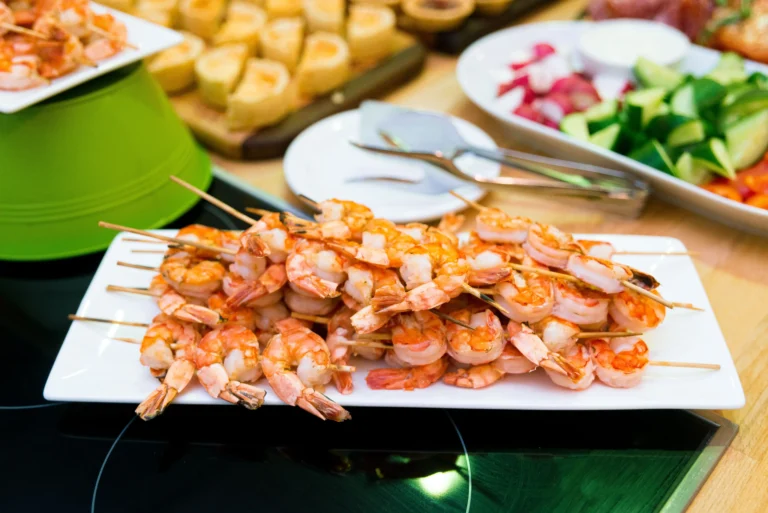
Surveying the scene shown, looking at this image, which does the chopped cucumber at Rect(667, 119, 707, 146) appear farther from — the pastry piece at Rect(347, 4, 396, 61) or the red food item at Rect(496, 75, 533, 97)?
the pastry piece at Rect(347, 4, 396, 61)

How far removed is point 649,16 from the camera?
3.01 m

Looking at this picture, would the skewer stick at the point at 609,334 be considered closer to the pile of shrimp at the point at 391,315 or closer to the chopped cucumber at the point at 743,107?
the pile of shrimp at the point at 391,315

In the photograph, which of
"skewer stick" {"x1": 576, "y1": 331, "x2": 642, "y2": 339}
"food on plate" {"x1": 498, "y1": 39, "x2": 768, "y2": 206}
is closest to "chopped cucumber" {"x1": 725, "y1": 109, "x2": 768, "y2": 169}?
"food on plate" {"x1": 498, "y1": 39, "x2": 768, "y2": 206}

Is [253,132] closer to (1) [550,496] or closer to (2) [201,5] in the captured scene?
(2) [201,5]

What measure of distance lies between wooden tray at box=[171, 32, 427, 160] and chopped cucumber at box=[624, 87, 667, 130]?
1079 mm

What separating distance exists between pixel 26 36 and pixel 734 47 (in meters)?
2.88

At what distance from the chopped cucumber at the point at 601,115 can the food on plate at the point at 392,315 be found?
0.96 metres

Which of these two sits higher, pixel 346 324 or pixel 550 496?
pixel 346 324

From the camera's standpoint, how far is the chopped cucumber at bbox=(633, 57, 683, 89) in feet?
8.15

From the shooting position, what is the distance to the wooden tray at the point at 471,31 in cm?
316

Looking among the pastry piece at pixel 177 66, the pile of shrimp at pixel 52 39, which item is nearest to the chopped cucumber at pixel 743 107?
the pile of shrimp at pixel 52 39

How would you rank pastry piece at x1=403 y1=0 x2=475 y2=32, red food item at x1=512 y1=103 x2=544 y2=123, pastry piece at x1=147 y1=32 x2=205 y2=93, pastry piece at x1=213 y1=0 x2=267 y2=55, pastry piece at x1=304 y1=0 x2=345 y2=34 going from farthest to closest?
1. pastry piece at x1=403 y1=0 x2=475 y2=32
2. pastry piece at x1=304 y1=0 x2=345 y2=34
3. pastry piece at x1=213 y1=0 x2=267 y2=55
4. pastry piece at x1=147 y1=32 x2=205 y2=93
5. red food item at x1=512 y1=103 x2=544 y2=123

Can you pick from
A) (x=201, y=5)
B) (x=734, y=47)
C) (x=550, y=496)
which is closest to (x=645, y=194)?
(x=550, y=496)

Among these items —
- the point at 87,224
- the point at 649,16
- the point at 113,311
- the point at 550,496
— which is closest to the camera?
the point at 550,496
